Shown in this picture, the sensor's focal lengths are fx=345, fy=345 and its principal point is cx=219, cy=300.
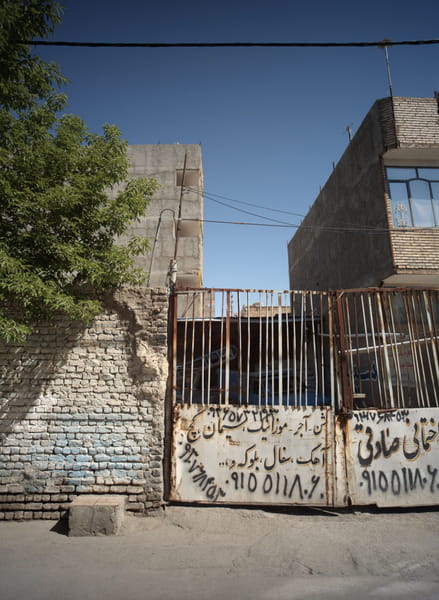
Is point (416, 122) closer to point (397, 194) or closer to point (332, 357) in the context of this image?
point (397, 194)

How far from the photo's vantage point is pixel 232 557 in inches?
155

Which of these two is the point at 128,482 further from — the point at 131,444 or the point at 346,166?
the point at 346,166

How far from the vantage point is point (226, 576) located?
3.54 meters

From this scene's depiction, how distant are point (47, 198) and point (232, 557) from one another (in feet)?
17.0

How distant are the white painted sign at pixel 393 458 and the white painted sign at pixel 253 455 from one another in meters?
0.42

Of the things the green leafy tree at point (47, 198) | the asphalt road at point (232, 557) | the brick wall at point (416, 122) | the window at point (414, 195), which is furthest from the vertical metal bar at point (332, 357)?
the brick wall at point (416, 122)

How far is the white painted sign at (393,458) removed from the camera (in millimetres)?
5086

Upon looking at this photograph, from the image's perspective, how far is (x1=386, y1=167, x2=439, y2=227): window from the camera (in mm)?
10406

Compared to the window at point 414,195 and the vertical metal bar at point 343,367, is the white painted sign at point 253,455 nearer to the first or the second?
the vertical metal bar at point 343,367

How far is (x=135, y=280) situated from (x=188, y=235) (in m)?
15.9

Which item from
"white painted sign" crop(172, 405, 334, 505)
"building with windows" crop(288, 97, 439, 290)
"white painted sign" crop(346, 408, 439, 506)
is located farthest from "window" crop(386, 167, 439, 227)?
"white painted sign" crop(172, 405, 334, 505)

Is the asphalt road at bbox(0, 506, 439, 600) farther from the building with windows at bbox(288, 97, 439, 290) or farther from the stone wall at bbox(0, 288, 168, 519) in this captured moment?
the building with windows at bbox(288, 97, 439, 290)

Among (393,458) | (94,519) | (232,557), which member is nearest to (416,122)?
(393,458)

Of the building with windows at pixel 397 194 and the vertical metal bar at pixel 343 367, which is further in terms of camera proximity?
the building with windows at pixel 397 194
